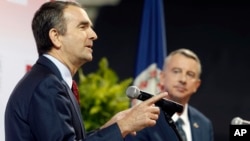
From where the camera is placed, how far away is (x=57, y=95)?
228cm

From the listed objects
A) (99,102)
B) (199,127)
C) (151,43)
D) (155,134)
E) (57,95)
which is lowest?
(99,102)

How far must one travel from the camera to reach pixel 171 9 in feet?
21.3

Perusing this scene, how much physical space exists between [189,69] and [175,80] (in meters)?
0.18

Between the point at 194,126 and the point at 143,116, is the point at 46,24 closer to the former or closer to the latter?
the point at 143,116

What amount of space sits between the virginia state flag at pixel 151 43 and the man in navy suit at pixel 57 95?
2.66m

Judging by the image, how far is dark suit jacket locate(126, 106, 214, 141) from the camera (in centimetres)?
345

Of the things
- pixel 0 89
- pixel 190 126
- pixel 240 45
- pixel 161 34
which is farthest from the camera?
pixel 240 45

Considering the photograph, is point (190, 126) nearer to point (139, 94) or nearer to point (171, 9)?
point (139, 94)

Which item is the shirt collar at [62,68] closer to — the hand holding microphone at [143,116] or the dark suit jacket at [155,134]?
the hand holding microphone at [143,116]

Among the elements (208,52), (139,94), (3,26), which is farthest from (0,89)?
(208,52)

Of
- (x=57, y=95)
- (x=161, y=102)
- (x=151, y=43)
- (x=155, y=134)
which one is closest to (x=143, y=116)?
(x=161, y=102)

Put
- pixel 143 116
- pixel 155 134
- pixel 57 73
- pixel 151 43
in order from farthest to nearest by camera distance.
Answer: pixel 151 43 → pixel 155 134 → pixel 57 73 → pixel 143 116

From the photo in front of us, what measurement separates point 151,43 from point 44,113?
3.14 meters

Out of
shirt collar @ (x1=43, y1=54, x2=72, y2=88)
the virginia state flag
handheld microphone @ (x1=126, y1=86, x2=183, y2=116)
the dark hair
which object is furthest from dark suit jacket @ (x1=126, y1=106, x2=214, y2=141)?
the virginia state flag
